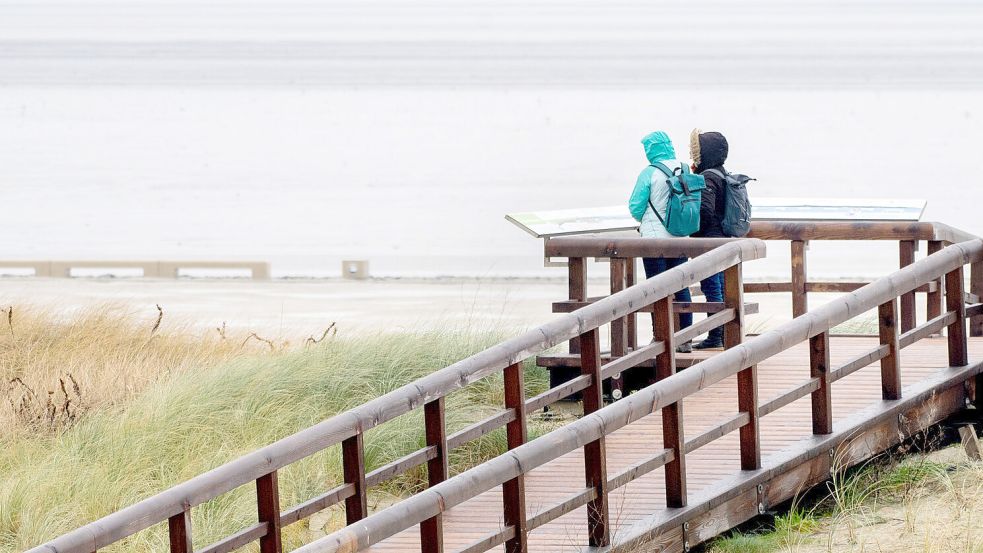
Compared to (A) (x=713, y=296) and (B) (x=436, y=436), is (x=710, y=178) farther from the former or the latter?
(B) (x=436, y=436)

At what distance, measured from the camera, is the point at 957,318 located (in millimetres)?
5906

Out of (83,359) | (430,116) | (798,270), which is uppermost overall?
(430,116)

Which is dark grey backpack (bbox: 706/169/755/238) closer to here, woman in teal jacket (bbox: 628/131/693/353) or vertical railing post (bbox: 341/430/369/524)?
woman in teal jacket (bbox: 628/131/693/353)

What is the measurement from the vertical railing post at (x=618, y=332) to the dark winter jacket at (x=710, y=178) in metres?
0.47

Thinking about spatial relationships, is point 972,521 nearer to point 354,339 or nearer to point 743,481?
point 743,481

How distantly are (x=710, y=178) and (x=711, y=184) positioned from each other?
0.12ft

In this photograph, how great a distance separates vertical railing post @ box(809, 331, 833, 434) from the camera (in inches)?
212

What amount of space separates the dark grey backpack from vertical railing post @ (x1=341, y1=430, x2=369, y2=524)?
2929 mm

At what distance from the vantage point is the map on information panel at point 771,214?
25.7 feet

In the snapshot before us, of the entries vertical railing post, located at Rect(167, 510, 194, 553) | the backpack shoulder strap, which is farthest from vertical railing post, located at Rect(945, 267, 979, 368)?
vertical railing post, located at Rect(167, 510, 194, 553)

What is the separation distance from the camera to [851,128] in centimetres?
3350

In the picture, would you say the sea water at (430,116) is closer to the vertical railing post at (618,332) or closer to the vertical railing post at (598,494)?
the vertical railing post at (618,332)

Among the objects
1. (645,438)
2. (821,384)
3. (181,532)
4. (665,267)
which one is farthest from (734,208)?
(181,532)

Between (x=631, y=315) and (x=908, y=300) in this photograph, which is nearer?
(x=631, y=315)
